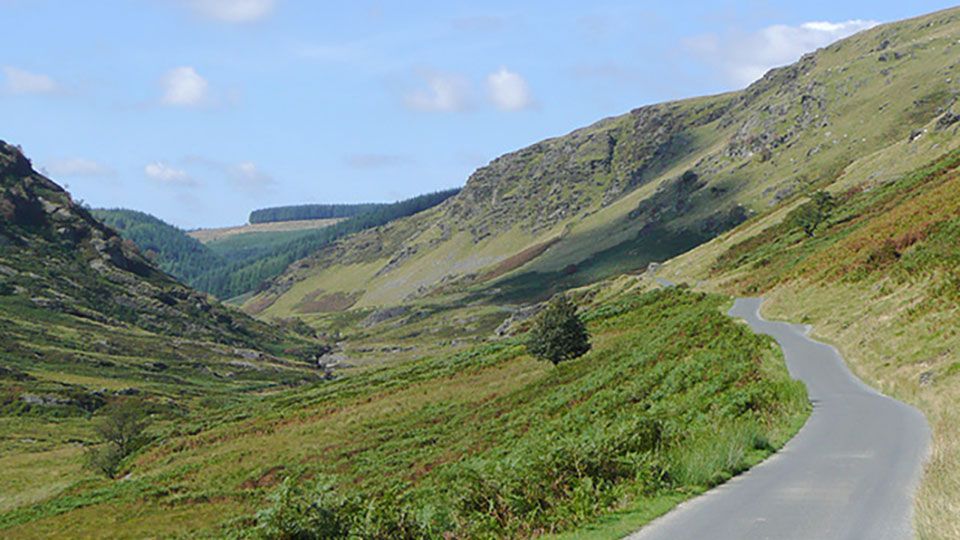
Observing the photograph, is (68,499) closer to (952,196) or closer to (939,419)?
(939,419)

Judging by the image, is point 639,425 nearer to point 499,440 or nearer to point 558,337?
point 499,440

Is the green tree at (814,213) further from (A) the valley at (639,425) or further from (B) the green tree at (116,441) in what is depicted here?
(B) the green tree at (116,441)

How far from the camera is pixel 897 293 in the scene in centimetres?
4597

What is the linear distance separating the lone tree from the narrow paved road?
43.9m

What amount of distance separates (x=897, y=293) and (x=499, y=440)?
2387 cm

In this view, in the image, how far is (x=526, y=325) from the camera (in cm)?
15712

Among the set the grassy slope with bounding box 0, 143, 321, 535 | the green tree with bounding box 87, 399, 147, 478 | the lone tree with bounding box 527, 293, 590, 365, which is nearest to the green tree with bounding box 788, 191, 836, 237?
the lone tree with bounding box 527, 293, 590, 365

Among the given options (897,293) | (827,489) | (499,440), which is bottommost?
(499,440)

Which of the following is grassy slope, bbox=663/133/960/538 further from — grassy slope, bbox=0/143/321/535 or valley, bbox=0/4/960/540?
grassy slope, bbox=0/143/321/535

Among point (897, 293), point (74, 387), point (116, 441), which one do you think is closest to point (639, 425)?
point (897, 293)

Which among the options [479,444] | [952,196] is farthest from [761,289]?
[479,444]

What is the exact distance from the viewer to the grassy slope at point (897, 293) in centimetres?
2091

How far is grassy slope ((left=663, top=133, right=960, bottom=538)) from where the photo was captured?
20.9 metres

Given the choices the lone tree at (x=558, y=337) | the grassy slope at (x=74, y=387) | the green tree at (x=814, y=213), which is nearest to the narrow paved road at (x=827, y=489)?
the lone tree at (x=558, y=337)
